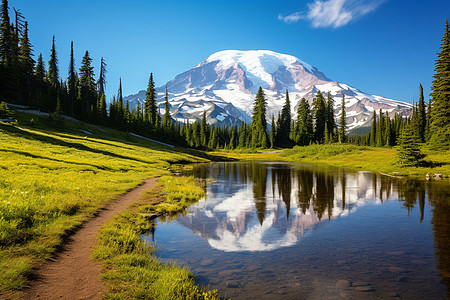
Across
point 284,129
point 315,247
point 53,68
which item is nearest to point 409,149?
point 315,247

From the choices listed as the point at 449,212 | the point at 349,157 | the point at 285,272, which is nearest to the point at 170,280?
the point at 285,272

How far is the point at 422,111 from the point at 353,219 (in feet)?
305

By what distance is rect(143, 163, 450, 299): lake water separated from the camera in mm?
7555

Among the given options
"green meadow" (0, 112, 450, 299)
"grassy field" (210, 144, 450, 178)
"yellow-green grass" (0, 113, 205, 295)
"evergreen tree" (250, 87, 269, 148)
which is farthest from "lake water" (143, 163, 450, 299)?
"evergreen tree" (250, 87, 269, 148)

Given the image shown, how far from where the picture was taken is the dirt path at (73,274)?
614 cm

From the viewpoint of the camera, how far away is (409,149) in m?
Answer: 37.2

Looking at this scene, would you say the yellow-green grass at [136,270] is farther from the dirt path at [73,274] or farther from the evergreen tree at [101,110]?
the evergreen tree at [101,110]

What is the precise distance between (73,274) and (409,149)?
145 ft

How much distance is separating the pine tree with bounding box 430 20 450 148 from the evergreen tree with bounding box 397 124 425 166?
15.4 meters

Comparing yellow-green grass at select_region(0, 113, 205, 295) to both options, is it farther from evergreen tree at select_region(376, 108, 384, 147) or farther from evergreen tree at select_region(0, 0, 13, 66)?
evergreen tree at select_region(376, 108, 384, 147)

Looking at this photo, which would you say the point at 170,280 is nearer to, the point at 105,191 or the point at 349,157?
the point at 105,191

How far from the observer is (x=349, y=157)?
216ft

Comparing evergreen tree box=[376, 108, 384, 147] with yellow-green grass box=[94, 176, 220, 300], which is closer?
yellow-green grass box=[94, 176, 220, 300]

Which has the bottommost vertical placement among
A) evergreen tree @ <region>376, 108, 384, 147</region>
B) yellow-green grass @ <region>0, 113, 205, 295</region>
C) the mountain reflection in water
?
the mountain reflection in water
